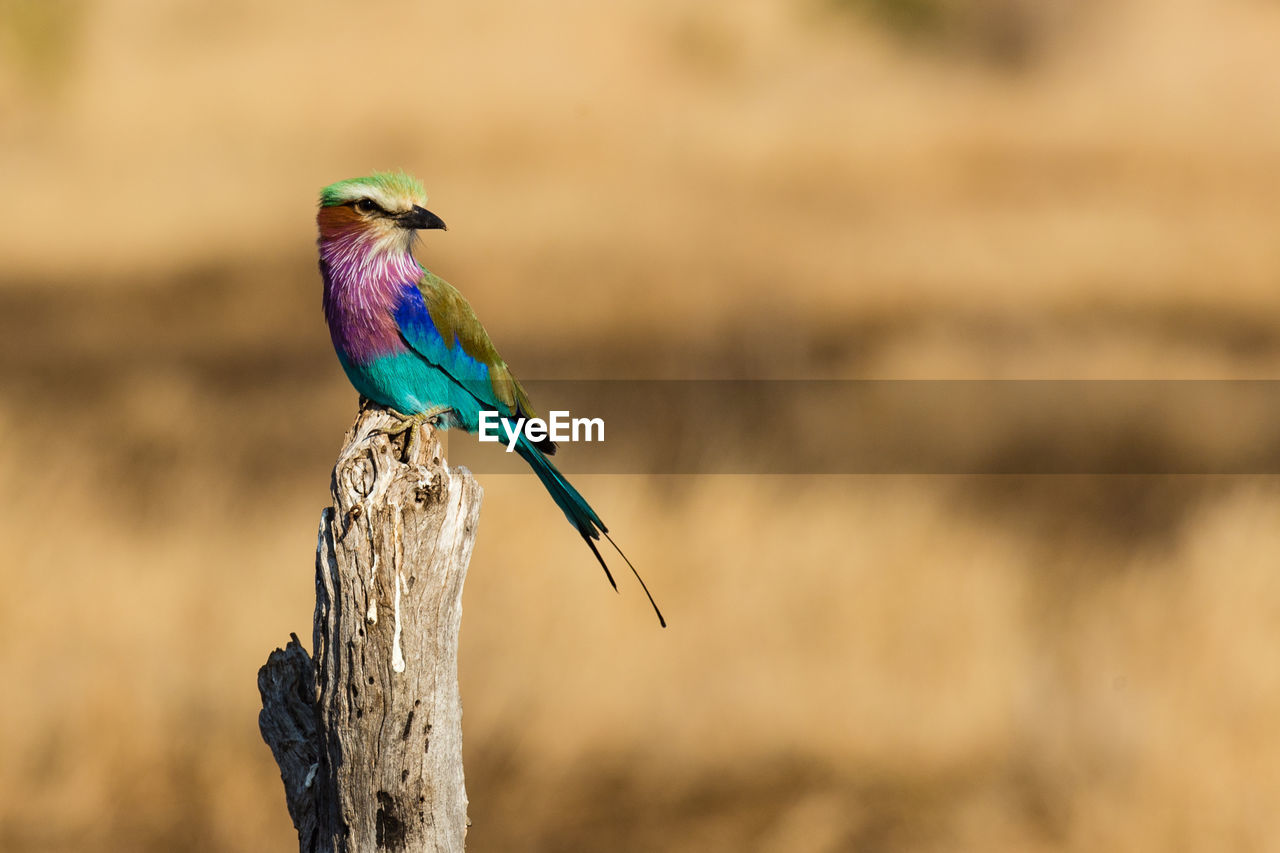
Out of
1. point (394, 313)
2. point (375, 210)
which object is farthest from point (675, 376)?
point (375, 210)

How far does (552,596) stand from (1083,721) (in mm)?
3912

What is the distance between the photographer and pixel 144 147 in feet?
59.2

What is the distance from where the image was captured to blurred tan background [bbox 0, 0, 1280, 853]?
8.71 m

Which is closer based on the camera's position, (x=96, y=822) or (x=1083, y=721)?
(x=96, y=822)

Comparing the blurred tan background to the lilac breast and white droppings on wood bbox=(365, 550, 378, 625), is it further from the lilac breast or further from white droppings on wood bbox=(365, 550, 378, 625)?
white droppings on wood bbox=(365, 550, 378, 625)

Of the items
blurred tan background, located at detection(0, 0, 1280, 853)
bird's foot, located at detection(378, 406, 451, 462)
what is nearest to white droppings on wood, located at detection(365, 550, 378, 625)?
bird's foot, located at detection(378, 406, 451, 462)

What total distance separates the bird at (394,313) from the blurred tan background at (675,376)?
495 cm

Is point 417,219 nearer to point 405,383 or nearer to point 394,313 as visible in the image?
point 394,313

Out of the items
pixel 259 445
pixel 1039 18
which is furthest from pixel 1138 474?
pixel 1039 18

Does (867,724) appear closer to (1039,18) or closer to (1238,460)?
(1238,460)

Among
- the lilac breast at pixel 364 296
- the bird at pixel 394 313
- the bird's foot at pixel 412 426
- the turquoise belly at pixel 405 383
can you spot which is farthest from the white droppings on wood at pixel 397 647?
the lilac breast at pixel 364 296

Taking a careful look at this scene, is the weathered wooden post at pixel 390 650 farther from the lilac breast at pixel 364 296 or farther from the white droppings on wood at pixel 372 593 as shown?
the lilac breast at pixel 364 296

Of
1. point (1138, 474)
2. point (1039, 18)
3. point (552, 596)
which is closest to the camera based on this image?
point (552, 596)

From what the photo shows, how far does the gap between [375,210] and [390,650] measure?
1636 mm
